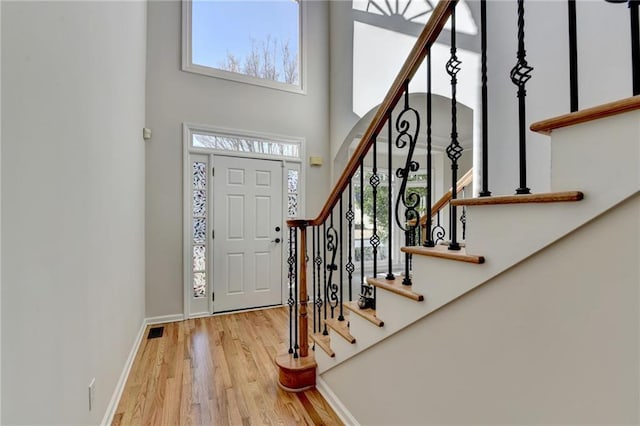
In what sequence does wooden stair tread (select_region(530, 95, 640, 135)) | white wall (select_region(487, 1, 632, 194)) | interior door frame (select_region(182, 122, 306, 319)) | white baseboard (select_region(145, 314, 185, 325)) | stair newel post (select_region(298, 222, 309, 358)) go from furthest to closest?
interior door frame (select_region(182, 122, 306, 319)) < white baseboard (select_region(145, 314, 185, 325)) < stair newel post (select_region(298, 222, 309, 358)) < white wall (select_region(487, 1, 632, 194)) < wooden stair tread (select_region(530, 95, 640, 135))

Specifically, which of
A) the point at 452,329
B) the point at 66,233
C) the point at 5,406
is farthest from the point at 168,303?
the point at 452,329

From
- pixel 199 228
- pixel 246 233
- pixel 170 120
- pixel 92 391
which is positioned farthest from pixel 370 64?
pixel 92 391

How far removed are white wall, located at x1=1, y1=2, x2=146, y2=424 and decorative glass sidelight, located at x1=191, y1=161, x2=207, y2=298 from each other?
1.40 m

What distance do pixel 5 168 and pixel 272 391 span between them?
1885 mm

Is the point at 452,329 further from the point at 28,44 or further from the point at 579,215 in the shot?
the point at 28,44

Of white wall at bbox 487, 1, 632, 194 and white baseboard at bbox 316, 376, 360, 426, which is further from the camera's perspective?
white baseboard at bbox 316, 376, 360, 426

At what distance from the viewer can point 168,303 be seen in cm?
338

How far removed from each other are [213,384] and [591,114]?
246 cm

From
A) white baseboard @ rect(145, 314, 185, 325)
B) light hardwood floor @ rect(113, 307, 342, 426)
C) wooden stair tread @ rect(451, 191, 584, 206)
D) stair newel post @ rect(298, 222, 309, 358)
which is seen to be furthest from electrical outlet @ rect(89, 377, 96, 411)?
white baseboard @ rect(145, 314, 185, 325)

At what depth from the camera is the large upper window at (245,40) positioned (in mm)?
3590

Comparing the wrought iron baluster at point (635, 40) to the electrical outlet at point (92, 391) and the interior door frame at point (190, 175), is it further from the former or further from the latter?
the interior door frame at point (190, 175)

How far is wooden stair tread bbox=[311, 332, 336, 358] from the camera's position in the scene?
5.97 feet

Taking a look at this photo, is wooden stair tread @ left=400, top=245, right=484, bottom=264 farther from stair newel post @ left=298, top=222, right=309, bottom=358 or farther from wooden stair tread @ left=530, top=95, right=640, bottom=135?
stair newel post @ left=298, top=222, right=309, bottom=358

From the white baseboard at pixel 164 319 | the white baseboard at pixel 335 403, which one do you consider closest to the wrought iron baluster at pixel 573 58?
the white baseboard at pixel 335 403
